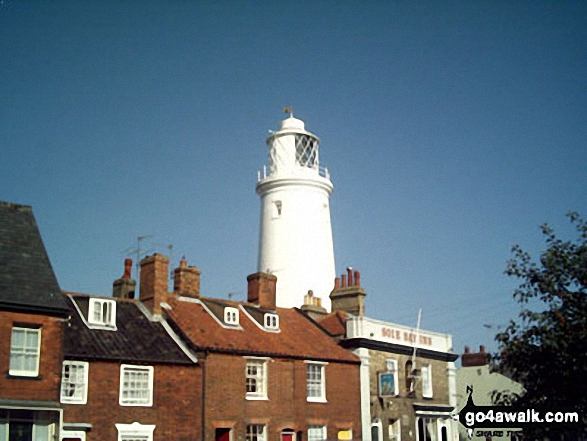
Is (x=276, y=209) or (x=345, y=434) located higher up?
(x=276, y=209)

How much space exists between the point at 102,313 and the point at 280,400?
9033 millimetres

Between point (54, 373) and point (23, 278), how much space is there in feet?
11.9

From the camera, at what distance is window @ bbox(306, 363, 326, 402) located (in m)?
37.5

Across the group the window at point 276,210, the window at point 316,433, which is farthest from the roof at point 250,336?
the window at point 276,210

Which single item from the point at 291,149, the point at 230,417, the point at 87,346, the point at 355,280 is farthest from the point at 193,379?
the point at 291,149

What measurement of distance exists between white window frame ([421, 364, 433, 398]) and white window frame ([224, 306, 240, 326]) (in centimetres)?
1333

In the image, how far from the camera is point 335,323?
1679 inches

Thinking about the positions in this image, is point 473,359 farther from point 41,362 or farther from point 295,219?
point 41,362

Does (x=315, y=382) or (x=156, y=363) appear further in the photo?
(x=315, y=382)

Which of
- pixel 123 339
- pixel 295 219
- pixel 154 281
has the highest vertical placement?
pixel 295 219

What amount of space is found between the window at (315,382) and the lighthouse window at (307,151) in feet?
62.2

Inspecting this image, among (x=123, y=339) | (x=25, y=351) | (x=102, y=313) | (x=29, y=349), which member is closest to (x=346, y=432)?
(x=123, y=339)

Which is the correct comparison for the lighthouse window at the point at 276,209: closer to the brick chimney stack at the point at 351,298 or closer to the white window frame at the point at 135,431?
the brick chimney stack at the point at 351,298

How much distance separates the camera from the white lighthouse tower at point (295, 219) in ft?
167
